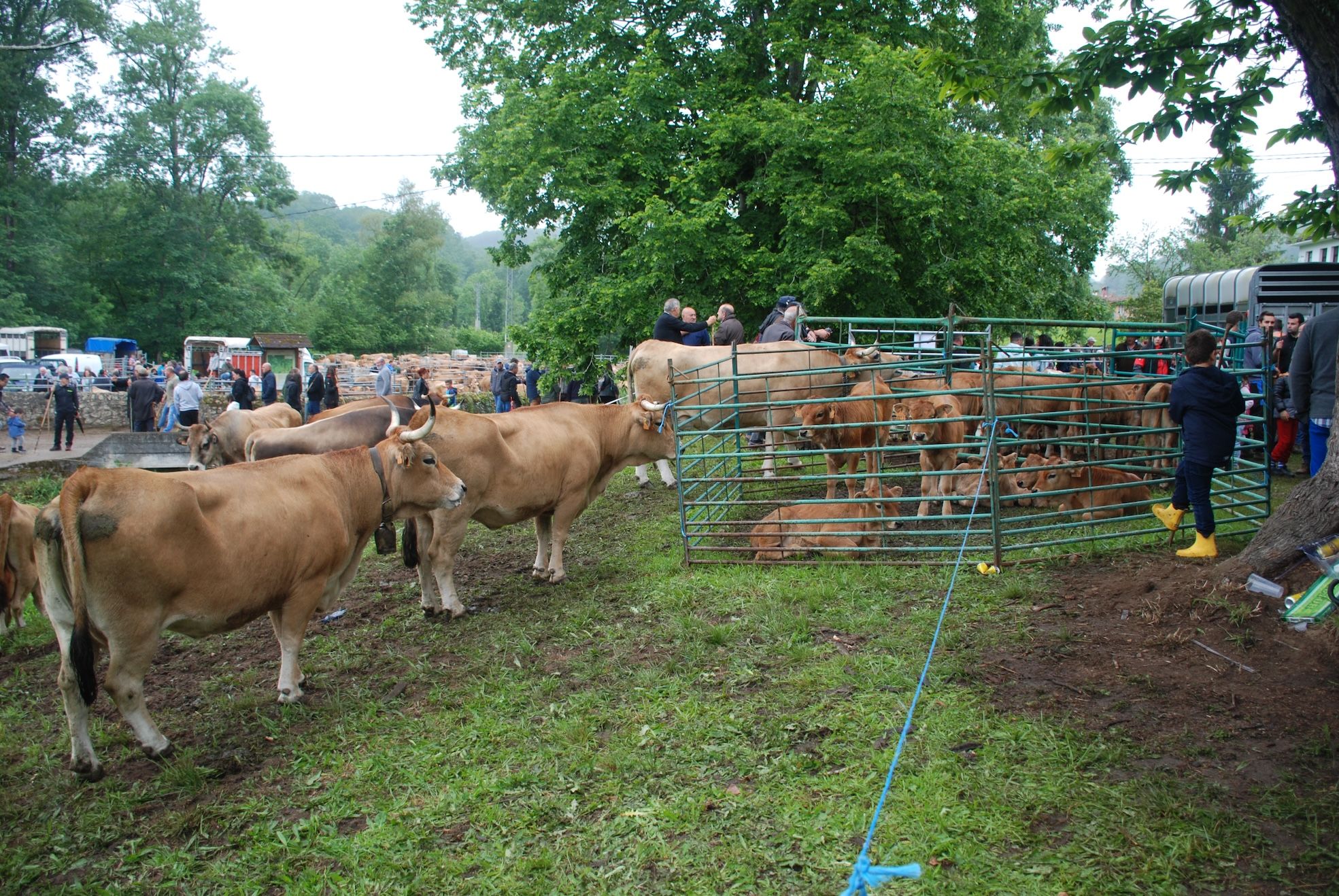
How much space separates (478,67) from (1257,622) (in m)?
21.7

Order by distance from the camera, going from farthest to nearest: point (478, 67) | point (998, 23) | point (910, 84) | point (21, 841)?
point (478, 67), point (998, 23), point (910, 84), point (21, 841)

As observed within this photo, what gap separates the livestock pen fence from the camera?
7.49 meters

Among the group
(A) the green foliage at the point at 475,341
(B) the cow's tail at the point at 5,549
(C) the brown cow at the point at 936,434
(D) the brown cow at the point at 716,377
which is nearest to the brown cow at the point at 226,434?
(B) the cow's tail at the point at 5,549

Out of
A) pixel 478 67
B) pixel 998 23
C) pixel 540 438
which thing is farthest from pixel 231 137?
pixel 540 438

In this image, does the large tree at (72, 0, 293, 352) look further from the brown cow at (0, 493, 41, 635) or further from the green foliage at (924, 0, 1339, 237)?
the green foliage at (924, 0, 1339, 237)

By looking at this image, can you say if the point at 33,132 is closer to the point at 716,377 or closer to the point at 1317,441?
the point at 716,377

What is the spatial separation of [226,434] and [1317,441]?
1453cm

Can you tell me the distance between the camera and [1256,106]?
6.99m

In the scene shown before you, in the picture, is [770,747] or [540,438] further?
[540,438]

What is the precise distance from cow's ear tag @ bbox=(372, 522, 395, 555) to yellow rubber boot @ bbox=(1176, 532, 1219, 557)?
621 centimetres

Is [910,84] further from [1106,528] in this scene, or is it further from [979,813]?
[979,813]

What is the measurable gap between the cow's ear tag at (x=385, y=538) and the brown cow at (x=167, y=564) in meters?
0.78

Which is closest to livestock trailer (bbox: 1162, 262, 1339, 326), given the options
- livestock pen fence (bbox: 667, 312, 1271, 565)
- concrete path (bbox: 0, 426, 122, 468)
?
livestock pen fence (bbox: 667, 312, 1271, 565)

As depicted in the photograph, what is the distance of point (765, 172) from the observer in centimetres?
1802
